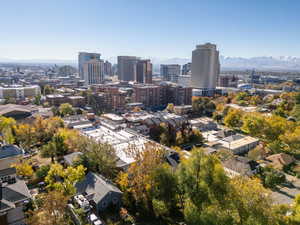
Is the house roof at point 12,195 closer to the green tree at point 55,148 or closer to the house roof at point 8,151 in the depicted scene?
A: the green tree at point 55,148

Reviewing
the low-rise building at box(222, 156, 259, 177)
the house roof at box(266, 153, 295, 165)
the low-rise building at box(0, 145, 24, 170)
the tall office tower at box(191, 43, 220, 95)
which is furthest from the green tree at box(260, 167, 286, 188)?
the tall office tower at box(191, 43, 220, 95)

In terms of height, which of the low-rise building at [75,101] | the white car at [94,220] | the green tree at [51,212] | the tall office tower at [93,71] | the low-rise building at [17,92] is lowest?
the white car at [94,220]

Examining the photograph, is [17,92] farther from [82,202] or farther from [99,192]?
[82,202]

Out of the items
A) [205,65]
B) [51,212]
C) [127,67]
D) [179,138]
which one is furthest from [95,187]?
[127,67]

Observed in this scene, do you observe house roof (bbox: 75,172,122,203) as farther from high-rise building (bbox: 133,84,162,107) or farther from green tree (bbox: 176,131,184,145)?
high-rise building (bbox: 133,84,162,107)

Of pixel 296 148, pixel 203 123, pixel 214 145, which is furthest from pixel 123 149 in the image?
pixel 296 148

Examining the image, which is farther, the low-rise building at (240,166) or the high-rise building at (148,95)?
the high-rise building at (148,95)

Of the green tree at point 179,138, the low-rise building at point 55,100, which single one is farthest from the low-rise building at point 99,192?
the low-rise building at point 55,100

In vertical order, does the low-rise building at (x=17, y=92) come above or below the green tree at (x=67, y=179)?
above
